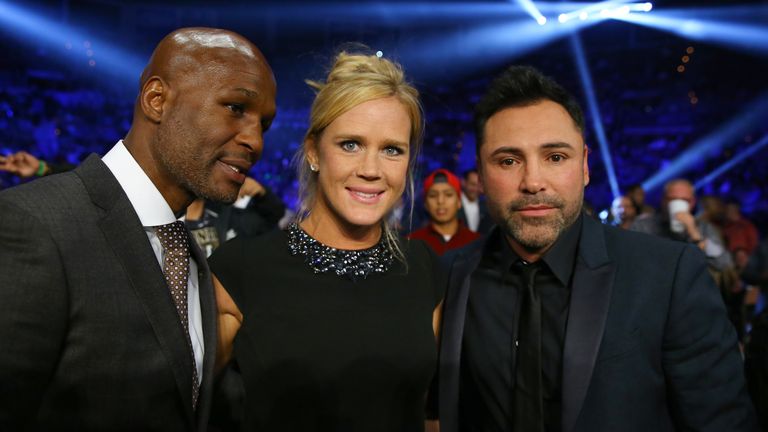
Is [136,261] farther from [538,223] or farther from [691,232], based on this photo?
[691,232]

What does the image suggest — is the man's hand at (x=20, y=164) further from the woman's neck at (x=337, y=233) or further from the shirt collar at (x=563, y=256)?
the shirt collar at (x=563, y=256)

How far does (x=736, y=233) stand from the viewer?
665 centimetres

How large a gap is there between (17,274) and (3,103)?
1182cm

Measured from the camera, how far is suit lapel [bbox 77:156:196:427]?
4.01ft

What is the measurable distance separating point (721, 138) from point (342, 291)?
14.1m

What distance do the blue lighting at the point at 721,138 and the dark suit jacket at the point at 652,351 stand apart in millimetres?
13215

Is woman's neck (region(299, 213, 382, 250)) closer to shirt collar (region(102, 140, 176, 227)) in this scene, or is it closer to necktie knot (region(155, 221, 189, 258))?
necktie knot (region(155, 221, 189, 258))

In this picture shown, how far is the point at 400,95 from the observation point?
1985 mm

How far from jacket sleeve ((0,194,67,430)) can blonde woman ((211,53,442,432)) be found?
74 cm

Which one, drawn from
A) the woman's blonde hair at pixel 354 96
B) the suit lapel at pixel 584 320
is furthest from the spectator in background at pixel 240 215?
the suit lapel at pixel 584 320

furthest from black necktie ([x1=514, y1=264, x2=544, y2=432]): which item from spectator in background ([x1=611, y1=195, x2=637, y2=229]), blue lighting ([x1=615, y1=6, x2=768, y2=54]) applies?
blue lighting ([x1=615, y1=6, x2=768, y2=54])

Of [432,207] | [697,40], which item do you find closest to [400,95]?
[432,207]

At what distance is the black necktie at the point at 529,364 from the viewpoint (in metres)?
1.57

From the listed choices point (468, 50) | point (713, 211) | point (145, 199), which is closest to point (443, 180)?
point (713, 211)
